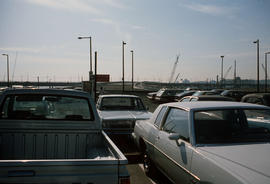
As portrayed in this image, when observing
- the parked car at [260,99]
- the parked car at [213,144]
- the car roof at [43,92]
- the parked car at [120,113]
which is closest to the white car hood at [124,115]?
the parked car at [120,113]

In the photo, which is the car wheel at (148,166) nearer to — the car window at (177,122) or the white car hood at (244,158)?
the car window at (177,122)

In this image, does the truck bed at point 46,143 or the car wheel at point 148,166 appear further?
the car wheel at point 148,166

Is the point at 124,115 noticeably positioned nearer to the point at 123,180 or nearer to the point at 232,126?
the point at 232,126

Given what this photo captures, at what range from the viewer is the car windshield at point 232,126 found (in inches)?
143

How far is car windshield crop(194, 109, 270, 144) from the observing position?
143 inches

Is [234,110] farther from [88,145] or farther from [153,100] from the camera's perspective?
[153,100]

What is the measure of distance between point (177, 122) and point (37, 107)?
233 cm

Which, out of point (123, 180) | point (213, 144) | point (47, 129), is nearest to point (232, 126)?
point (213, 144)

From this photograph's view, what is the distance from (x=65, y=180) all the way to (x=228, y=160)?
168 centimetres

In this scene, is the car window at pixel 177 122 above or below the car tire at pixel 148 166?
above

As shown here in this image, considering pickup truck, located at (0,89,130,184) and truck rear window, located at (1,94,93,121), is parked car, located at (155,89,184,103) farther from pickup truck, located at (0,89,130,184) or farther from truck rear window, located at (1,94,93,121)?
truck rear window, located at (1,94,93,121)

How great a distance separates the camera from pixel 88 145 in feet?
14.2

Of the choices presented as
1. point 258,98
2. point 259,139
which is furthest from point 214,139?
point 258,98

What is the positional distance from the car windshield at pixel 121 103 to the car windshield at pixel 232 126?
5.79 meters
